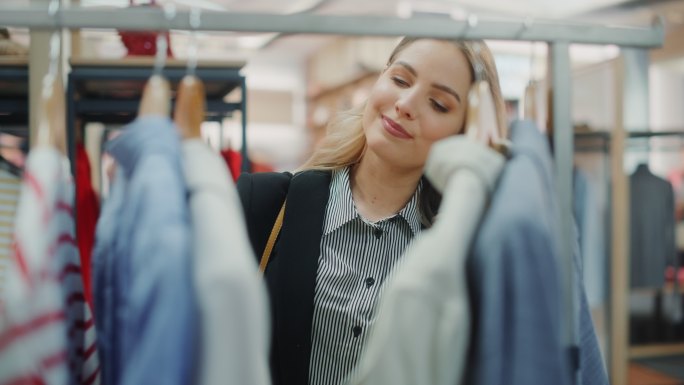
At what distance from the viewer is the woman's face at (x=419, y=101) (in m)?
0.93

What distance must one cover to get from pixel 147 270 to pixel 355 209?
23.9 inches

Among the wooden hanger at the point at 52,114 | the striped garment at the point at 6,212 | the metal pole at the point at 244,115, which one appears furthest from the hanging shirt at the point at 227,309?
the metal pole at the point at 244,115

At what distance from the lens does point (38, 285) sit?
1.85ft

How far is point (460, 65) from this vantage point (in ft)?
3.14

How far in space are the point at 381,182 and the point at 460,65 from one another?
0.29m

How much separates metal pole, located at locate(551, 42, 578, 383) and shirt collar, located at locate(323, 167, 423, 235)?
35 cm

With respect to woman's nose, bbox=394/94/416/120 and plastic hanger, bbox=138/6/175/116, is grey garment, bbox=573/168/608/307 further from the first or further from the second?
plastic hanger, bbox=138/6/175/116

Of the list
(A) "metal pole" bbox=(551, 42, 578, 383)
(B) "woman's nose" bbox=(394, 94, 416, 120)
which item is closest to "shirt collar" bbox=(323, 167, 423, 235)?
(B) "woman's nose" bbox=(394, 94, 416, 120)

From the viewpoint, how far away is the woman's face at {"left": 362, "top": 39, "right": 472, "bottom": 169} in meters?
0.93

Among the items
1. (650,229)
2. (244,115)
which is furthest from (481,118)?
(650,229)

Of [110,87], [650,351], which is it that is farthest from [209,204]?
[650,351]

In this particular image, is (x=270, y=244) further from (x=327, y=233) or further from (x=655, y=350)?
(x=655, y=350)

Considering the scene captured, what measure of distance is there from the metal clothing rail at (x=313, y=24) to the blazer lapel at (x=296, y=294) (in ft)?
1.40

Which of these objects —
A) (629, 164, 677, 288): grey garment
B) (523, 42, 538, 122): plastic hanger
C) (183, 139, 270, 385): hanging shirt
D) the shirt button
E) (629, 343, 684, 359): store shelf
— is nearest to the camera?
(183, 139, 270, 385): hanging shirt
